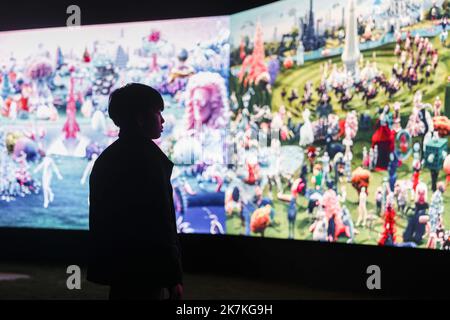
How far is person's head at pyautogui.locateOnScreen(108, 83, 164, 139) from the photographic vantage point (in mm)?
2986

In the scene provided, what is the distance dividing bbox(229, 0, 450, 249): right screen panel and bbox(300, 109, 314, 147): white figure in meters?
0.01

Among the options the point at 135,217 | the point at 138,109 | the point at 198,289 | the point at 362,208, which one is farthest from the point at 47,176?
the point at 135,217

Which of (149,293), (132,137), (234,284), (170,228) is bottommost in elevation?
(234,284)

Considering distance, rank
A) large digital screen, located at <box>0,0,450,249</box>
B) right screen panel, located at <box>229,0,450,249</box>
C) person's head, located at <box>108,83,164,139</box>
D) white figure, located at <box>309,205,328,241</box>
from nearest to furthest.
→ person's head, located at <box>108,83,164,139</box> < right screen panel, located at <box>229,0,450,249</box> < large digital screen, located at <box>0,0,450,249</box> < white figure, located at <box>309,205,328,241</box>

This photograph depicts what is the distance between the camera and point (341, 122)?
24.0 feet

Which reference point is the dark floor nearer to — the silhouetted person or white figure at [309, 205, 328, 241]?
white figure at [309, 205, 328, 241]

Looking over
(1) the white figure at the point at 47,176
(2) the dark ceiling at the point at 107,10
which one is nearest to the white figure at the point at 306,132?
(2) the dark ceiling at the point at 107,10

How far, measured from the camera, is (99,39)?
32.0 ft

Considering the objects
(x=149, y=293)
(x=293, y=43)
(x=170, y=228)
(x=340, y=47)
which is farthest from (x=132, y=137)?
(x=293, y=43)

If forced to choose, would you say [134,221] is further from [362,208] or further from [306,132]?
[306,132]

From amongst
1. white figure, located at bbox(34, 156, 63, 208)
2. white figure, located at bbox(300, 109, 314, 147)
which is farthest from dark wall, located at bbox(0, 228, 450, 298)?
white figure, located at bbox(300, 109, 314, 147)

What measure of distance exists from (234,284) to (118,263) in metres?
5.25

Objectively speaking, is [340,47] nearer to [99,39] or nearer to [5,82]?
[99,39]

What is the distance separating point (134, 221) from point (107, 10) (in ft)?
23.9
